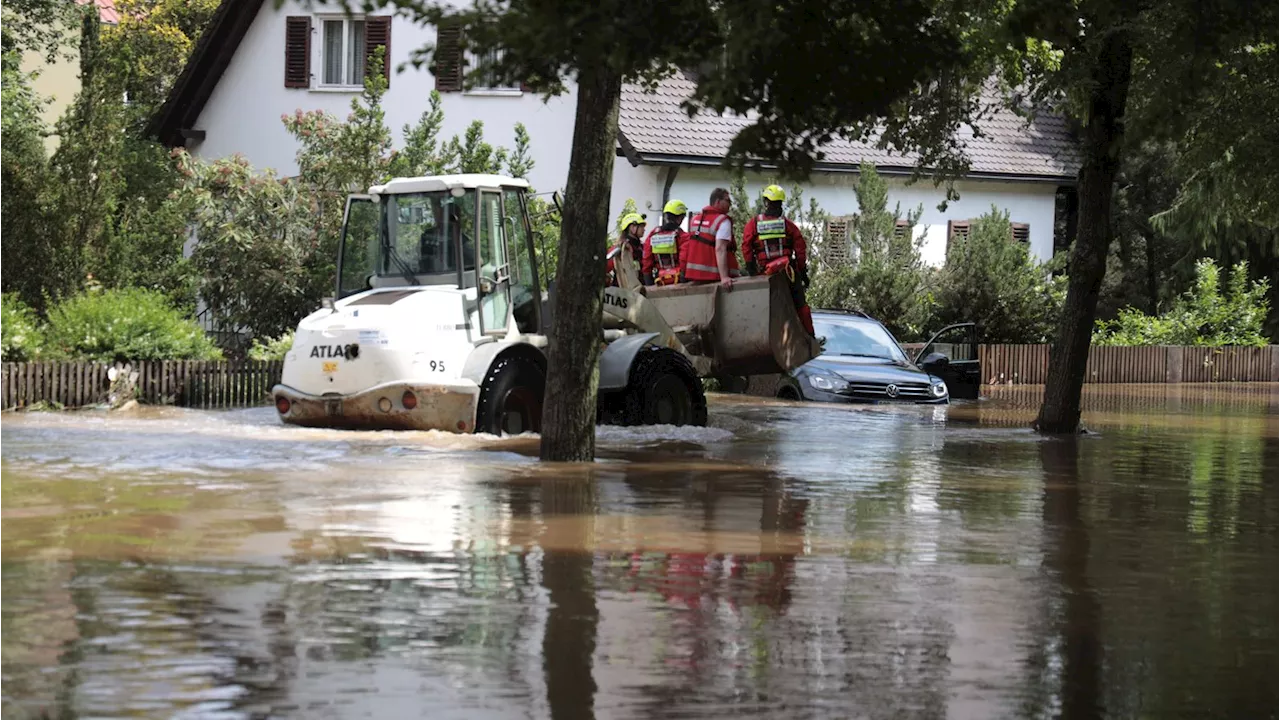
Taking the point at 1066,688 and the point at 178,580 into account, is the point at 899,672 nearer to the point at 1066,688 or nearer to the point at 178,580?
the point at 1066,688

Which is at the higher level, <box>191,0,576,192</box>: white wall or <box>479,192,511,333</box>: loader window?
<box>191,0,576,192</box>: white wall

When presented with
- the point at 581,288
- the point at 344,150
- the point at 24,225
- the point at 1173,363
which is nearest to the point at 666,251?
the point at 581,288

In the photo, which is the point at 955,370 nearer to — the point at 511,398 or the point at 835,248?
the point at 835,248

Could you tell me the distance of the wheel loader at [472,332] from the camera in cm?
1916

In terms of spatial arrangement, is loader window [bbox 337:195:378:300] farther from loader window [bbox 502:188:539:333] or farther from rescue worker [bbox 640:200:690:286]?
rescue worker [bbox 640:200:690:286]

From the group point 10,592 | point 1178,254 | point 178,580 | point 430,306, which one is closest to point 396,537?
point 178,580

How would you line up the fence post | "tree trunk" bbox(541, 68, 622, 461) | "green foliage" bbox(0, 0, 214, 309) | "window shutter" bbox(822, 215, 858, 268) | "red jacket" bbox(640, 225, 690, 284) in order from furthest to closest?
the fence post < "window shutter" bbox(822, 215, 858, 268) < "green foliage" bbox(0, 0, 214, 309) < "red jacket" bbox(640, 225, 690, 284) < "tree trunk" bbox(541, 68, 622, 461)

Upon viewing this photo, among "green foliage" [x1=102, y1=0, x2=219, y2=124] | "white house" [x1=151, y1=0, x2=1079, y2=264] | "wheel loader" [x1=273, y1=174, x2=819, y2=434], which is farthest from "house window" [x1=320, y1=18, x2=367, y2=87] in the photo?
"wheel loader" [x1=273, y1=174, x2=819, y2=434]

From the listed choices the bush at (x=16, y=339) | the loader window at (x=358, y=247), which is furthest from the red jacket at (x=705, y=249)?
the bush at (x=16, y=339)

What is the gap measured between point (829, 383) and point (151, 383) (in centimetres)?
894

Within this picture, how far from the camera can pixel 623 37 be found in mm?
9523

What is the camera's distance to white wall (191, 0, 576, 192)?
3897 centimetres

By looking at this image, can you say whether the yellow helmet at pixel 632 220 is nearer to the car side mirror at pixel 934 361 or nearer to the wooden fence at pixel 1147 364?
the car side mirror at pixel 934 361

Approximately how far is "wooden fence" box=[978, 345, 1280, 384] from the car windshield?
7.76m
